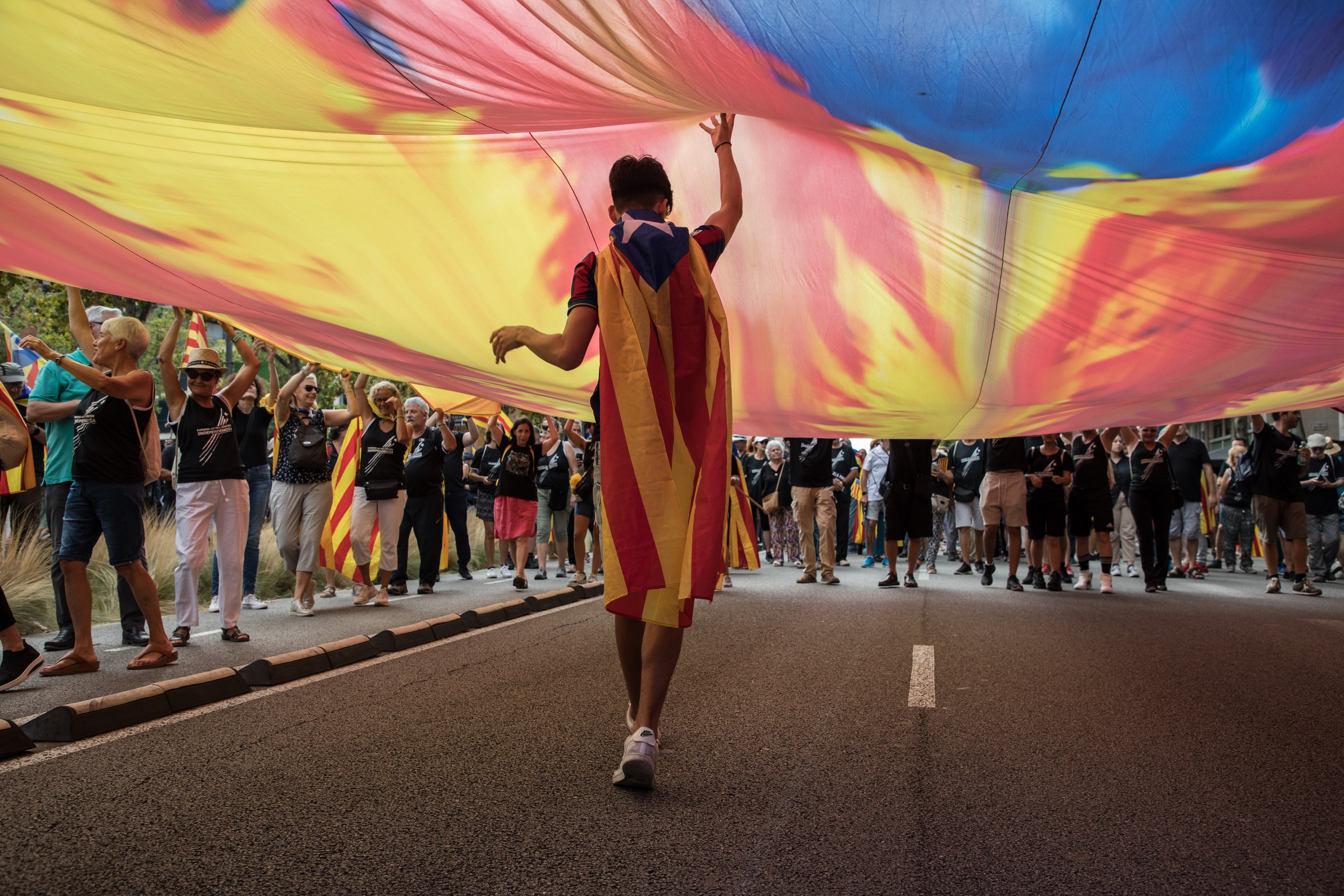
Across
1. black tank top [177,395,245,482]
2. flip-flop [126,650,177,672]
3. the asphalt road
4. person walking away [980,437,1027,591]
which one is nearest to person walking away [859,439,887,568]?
person walking away [980,437,1027,591]

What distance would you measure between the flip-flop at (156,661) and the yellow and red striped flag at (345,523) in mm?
3673

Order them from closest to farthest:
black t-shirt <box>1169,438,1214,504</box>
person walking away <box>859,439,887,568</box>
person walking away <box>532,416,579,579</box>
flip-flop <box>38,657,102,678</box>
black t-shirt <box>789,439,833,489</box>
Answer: flip-flop <box>38,657,102,678</box> → person walking away <box>532,416,579,579</box> → black t-shirt <box>789,439,833,489</box> → black t-shirt <box>1169,438,1214,504</box> → person walking away <box>859,439,887,568</box>

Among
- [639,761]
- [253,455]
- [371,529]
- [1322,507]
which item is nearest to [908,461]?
[1322,507]

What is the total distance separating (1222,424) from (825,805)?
1845 inches

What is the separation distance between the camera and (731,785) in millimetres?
3330

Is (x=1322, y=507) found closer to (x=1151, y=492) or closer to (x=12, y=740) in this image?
(x=1151, y=492)

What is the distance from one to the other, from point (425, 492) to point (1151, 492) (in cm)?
837

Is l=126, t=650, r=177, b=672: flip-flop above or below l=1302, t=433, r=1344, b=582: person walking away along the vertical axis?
below

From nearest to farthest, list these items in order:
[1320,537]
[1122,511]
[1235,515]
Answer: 1. [1320,537]
2. [1235,515]
3. [1122,511]

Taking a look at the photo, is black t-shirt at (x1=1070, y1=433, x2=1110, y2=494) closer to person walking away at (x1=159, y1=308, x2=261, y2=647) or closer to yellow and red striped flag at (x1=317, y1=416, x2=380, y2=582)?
yellow and red striped flag at (x1=317, y1=416, x2=380, y2=582)

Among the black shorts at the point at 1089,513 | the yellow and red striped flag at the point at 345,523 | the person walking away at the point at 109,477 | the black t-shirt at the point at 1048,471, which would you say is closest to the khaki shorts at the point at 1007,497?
the black t-shirt at the point at 1048,471

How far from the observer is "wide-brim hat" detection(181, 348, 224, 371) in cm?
675

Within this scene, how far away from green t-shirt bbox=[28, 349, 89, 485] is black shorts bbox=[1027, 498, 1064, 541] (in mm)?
9694

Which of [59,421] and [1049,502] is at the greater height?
[59,421]
